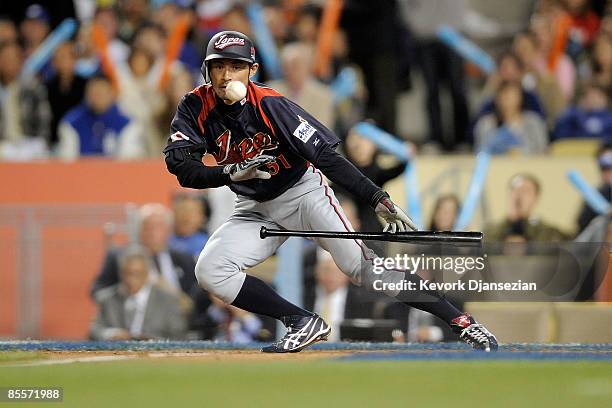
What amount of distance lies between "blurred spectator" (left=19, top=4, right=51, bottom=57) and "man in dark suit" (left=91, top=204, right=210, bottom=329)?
152 inches

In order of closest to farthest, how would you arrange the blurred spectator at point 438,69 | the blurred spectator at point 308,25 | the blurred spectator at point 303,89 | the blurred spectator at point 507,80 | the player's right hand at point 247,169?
1. the player's right hand at point 247,169
2. the blurred spectator at point 303,89
3. the blurred spectator at point 507,80
4. the blurred spectator at point 438,69
5. the blurred spectator at point 308,25

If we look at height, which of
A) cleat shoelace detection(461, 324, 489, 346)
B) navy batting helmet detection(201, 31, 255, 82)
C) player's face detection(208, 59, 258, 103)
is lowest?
cleat shoelace detection(461, 324, 489, 346)

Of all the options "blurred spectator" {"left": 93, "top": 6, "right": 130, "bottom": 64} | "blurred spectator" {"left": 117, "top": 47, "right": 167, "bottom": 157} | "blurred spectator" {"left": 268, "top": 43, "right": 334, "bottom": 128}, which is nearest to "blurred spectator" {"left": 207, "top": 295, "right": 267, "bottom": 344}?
"blurred spectator" {"left": 268, "top": 43, "right": 334, "bottom": 128}

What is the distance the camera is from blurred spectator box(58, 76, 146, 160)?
13.9 m

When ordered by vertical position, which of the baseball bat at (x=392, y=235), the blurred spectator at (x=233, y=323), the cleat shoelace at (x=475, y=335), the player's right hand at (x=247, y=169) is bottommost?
the cleat shoelace at (x=475, y=335)

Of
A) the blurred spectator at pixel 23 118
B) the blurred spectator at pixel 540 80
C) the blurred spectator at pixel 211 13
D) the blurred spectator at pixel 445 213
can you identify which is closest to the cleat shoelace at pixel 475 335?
the blurred spectator at pixel 445 213

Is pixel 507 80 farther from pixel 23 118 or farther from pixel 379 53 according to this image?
pixel 23 118

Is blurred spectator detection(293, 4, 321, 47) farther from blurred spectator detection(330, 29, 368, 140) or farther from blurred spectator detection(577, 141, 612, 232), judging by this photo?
blurred spectator detection(577, 141, 612, 232)

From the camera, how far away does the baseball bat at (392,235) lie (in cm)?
860

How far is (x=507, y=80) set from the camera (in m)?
13.6

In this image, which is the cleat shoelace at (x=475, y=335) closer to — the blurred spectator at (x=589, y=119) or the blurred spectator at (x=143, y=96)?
the blurred spectator at (x=589, y=119)

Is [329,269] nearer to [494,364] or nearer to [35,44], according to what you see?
[494,364]

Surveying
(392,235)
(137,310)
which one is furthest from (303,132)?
(137,310)

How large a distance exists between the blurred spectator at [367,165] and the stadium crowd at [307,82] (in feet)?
0.50
